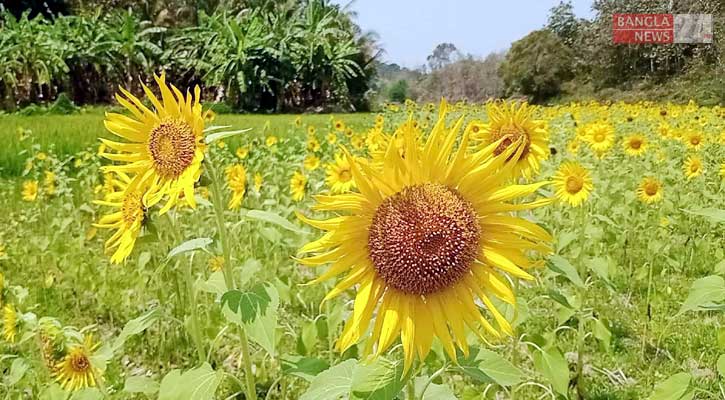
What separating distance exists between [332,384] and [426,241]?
0.86 ft

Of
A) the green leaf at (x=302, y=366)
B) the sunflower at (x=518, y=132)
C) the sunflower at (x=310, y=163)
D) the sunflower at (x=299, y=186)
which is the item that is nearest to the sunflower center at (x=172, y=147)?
the green leaf at (x=302, y=366)

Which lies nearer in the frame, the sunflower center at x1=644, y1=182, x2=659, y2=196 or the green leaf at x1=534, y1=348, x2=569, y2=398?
the green leaf at x1=534, y1=348, x2=569, y2=398

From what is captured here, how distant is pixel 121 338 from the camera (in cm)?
127

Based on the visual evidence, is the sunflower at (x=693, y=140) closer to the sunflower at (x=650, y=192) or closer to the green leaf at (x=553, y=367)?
the sunflower at (x=650, y=192)

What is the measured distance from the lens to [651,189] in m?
3.25

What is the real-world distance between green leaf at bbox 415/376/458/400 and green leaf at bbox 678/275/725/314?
1.49 ft

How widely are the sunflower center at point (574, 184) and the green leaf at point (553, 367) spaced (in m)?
1.30

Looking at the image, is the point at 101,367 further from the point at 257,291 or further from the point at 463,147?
the point at 463,147

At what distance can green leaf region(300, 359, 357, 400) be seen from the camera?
932 millimetres

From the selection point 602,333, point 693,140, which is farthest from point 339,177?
point 693,140

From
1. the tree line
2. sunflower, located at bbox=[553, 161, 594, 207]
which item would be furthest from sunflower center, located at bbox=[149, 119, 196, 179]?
the tree line

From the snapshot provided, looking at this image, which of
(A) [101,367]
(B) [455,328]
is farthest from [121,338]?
(B) [455,328]

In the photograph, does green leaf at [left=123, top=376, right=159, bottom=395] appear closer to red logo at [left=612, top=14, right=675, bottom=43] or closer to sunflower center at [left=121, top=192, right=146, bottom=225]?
sunflower center at [left=121, top=192, right=146, bottom=225]

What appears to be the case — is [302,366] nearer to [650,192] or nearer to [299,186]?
[299,186]
